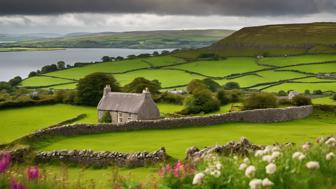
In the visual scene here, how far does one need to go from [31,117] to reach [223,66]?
70845 millimetres

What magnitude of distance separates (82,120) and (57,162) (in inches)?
998

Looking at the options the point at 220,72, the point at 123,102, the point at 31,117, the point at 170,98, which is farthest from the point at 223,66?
the point at 31,117

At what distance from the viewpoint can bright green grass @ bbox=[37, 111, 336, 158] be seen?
2425 centimetres

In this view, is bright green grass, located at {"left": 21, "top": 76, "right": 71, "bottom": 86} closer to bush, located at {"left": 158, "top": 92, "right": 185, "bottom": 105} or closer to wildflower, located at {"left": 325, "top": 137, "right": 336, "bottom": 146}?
bush, located at {"left": 158, "top": 92, "right": 185, "bottom": 105}

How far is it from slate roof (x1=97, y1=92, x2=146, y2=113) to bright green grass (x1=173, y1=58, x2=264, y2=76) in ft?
187

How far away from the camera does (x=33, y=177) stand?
7.43 meters

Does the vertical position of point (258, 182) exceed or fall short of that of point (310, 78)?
it exceeds it

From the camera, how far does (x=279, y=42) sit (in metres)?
153

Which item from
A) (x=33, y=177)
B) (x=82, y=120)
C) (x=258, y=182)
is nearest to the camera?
(x=258, y=182)

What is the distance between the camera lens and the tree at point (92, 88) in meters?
56.9

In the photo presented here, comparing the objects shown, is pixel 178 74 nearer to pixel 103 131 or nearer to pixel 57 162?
pixel 103 131

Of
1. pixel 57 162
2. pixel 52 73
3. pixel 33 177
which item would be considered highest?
pixel 33 177

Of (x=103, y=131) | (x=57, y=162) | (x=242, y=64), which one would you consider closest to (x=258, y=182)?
(x=57, y=162)

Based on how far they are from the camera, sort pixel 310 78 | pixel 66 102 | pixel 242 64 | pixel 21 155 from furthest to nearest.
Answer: pixel 242 64 → pixel 310 78 → pixel 66 102 → pixel 21 155
